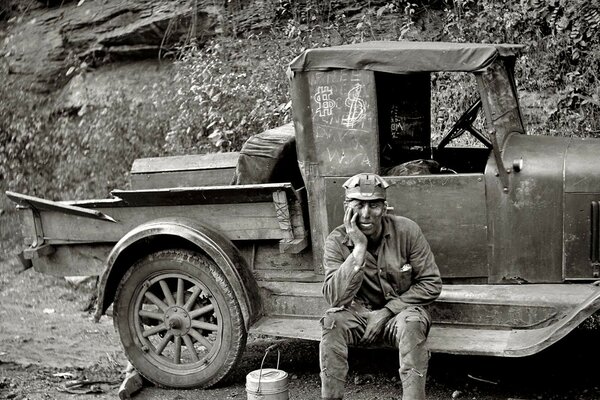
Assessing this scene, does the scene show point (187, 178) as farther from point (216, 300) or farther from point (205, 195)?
point (216, 300)

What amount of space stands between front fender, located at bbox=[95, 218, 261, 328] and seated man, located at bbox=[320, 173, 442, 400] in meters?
0.88

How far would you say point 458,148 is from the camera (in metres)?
6.29

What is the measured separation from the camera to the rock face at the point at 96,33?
11562 millimetres

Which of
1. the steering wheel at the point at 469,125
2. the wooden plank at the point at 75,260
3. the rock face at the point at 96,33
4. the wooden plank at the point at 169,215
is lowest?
the wooden plank at the point at 75,260

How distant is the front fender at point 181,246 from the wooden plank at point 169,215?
96 mm

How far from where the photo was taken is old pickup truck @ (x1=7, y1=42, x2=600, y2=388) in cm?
494

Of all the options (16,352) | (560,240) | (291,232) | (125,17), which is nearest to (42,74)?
(125,17)

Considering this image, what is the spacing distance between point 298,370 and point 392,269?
1593 mm

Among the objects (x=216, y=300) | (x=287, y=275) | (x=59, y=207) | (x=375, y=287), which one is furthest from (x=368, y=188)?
(x=59, y=207)

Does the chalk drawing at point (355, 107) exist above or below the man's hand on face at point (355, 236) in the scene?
above

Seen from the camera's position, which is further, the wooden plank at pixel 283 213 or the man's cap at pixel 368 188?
the wooden plank at pixel 283 213

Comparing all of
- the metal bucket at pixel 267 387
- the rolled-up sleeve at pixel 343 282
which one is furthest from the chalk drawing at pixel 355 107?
the metal bucket at pixel 267 387

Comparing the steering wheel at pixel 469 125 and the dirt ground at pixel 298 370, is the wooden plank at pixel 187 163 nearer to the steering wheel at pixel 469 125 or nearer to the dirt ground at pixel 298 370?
the dirt ground at pixel 298 370

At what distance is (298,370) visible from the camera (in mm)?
6020
